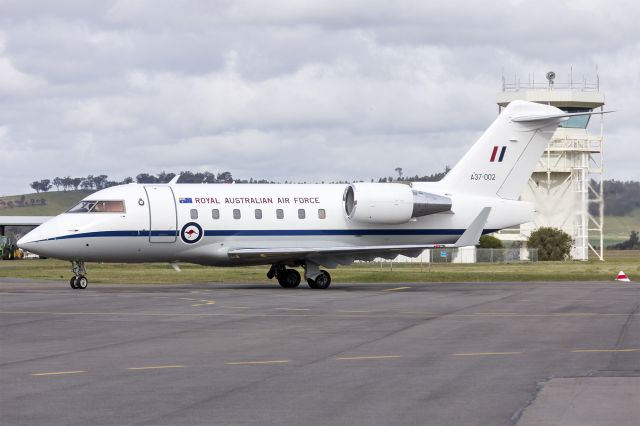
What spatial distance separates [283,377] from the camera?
1462cm

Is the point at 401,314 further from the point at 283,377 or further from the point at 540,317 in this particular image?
the point at 283,377

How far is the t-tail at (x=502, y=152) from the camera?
40.9m

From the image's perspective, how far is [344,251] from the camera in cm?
3703

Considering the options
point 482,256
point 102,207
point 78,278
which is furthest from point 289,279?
point 482,256

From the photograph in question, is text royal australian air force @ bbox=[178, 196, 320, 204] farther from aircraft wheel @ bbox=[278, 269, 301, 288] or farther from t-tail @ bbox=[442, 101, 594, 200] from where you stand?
t-tail @ bbox=[442, 101, 594, 200]

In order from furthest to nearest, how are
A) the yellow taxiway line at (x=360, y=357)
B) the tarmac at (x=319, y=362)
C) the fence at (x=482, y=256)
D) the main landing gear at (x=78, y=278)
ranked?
1. the fence at (x=482, y=256)
2. the main landing gear at (x=78, y=278)
3. the yellow taxiway line at (x=360, y=357)
4. the tarmac at (x=319, y=362)

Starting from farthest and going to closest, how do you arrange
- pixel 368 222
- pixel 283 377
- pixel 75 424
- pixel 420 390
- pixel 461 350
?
pixel 368 222
pixel 461 350
pixel 283 377
pixel 420 390
pixel 75 424

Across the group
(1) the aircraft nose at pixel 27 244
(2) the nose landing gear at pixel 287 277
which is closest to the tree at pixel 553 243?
(2) the nose landing gear at pixel 287 277

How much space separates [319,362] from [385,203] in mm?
22584

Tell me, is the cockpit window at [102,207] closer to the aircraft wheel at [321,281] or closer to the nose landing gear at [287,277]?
A: the nose landing gear at [287,277]

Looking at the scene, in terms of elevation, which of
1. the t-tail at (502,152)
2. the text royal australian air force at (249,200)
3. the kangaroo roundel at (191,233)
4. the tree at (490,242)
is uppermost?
the t-tail at (502,152)

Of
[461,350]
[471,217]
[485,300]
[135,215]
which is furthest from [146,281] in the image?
[461,350]

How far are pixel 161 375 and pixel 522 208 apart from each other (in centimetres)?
2846

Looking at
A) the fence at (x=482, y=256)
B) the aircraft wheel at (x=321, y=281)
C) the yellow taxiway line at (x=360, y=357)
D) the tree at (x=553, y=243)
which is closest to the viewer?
the yellow taxiway line at (x=360, y=357)
